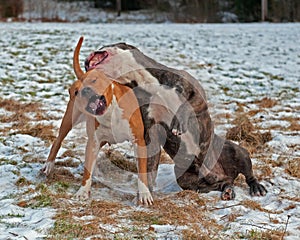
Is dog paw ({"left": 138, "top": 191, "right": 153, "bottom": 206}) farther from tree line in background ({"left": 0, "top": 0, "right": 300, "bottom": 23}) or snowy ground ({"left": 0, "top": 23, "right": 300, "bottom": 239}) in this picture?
tree line in background ({"left": 0, "top": 0, "right": 300, "bottom": 23})

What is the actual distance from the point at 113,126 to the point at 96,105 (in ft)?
0.85

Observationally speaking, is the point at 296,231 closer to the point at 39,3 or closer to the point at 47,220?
the point at 47,220

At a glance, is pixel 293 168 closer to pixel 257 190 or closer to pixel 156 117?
pixel 257 190

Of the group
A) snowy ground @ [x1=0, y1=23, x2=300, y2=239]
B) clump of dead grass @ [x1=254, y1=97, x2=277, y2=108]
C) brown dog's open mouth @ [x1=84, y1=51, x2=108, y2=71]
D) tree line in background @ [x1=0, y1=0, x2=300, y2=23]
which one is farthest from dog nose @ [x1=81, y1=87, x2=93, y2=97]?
tree line in background @ [x1=0, y1=0, x2=300, y2=23]

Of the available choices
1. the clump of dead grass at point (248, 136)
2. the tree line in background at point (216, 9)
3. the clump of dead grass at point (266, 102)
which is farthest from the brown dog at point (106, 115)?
the tree line in background at point (216, 9)

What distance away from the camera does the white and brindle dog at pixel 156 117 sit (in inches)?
128

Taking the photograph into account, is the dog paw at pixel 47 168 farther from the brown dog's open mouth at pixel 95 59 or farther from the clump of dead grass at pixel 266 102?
the clump of dead grass at pixel 266 102

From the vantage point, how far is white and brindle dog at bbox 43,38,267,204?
3.25 metres

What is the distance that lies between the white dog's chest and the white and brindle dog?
24 mm

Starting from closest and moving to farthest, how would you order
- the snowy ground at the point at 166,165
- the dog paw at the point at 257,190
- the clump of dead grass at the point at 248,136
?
the snowy ground at the point at 166,165, the dog paw at the point at 257,190, the clump of dead grass at the point at 248,136

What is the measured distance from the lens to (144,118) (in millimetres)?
3523

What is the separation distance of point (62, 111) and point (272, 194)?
352 centimetres

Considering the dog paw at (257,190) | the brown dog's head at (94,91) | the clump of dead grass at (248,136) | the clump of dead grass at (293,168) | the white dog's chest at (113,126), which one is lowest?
the dog paw at (257,190)

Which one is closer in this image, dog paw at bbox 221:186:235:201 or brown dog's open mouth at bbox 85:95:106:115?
brown dog's open mouth at bbox 85:95:106:115
